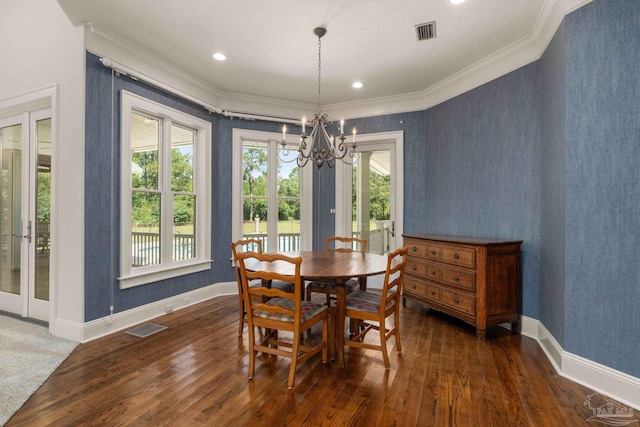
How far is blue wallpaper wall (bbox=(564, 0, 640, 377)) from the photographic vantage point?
2.03m

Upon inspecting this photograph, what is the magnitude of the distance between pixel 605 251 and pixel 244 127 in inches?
167

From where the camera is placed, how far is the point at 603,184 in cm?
215

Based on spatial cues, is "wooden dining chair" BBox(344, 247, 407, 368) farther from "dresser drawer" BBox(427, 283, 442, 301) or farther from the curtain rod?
the curtain rod

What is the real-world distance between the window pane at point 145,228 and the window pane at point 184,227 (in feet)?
0.84

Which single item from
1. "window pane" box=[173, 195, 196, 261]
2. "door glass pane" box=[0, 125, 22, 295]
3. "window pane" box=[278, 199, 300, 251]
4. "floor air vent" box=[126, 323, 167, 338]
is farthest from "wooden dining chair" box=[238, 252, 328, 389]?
"door glass pane" box=[0, 125, 22, 295]

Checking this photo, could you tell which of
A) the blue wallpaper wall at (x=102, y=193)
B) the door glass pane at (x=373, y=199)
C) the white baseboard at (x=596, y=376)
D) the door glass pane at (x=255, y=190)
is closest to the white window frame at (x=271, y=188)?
the door glass pane at (x=255, y=190)

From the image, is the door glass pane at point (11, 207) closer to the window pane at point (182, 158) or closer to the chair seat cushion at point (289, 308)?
the window pane at point (182, 158)

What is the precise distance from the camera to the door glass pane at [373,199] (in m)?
4.84

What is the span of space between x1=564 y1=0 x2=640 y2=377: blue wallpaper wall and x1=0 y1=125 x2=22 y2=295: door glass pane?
529 centimetres

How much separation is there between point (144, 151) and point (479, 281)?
3.81 m

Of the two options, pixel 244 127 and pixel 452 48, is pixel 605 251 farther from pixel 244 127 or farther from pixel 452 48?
pixel 244 127

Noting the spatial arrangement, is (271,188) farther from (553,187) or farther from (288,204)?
(553,187)

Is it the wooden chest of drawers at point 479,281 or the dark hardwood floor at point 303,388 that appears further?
the wooden chest of drawers at point 479,281

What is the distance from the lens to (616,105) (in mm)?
2098
